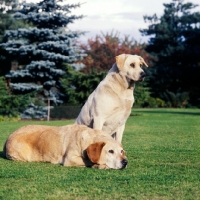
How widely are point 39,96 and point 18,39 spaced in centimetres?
414

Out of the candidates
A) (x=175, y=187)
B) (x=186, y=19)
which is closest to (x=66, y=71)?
(x=175, y=187)

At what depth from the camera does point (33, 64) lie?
92.4 ft

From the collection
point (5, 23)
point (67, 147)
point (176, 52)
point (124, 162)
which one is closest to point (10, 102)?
point (5, 23)

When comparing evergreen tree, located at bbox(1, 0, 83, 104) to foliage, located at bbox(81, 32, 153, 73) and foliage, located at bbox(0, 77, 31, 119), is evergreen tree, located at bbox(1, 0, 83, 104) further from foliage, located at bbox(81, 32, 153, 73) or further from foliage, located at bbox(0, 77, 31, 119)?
foliage, located at bbox(81, 32, 153, 73)

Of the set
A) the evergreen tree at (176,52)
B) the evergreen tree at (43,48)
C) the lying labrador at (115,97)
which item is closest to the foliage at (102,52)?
the evergreen tree at (176,52)

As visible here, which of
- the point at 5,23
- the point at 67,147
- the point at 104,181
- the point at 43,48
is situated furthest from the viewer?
the point at 5,23

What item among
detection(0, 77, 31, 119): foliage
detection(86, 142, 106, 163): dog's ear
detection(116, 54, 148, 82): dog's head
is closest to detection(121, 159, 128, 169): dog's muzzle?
detection(86, 142, 106, 163): dog's ear

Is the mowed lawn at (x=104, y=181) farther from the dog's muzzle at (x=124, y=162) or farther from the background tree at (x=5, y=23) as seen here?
the background tree at (x=5, y=23)

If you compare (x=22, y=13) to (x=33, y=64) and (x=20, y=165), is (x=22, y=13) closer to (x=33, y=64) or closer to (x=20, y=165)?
(x=33, y=64)

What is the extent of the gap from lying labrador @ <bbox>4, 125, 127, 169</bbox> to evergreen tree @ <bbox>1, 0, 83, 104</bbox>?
21.1 m

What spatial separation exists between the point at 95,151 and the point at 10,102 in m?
18.9

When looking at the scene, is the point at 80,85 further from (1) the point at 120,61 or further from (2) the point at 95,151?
(2) the point at 95,151

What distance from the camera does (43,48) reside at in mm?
28656

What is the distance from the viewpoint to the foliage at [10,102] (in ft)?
80.8
